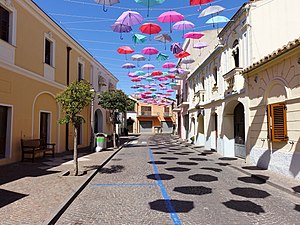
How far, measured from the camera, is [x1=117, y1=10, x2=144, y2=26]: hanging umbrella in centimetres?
1020

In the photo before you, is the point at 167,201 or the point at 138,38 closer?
the point at 167,201

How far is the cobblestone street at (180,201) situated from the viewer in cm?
467

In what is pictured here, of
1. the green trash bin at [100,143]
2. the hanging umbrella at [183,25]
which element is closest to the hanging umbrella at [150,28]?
the hanging umbrella at [183,25]

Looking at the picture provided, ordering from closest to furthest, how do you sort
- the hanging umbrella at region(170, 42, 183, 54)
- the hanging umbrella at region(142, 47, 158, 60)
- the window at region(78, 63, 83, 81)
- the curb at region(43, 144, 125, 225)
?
1. the curb at region(43, 144, 125, 225)
2. the hanging umbrella at region(142, 47, 158, 60)
3. the hanging umbrella at region(170, 42, 183, 54)
4. the window at region(78, 63, 83, 81)

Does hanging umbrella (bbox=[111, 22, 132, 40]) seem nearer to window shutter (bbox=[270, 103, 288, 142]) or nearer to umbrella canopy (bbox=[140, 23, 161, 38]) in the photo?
umbrella canopy (bbox=[140, 23, 161, 38])

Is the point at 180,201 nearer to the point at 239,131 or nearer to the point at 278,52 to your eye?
the point at 278,52

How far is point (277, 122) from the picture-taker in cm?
875

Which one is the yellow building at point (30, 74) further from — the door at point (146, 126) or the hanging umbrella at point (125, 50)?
the door at point (146, 126)

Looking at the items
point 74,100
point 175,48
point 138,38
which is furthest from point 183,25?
point 74,100

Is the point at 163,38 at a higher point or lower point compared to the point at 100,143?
higher

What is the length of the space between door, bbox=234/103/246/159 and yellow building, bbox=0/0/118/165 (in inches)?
415

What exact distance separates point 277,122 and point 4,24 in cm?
1162

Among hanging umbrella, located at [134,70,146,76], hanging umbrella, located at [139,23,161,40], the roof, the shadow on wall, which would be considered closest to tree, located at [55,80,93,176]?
hanging umbrella, located at [139,23,161,40]

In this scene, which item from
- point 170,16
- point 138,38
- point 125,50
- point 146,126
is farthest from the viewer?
point 146,126
